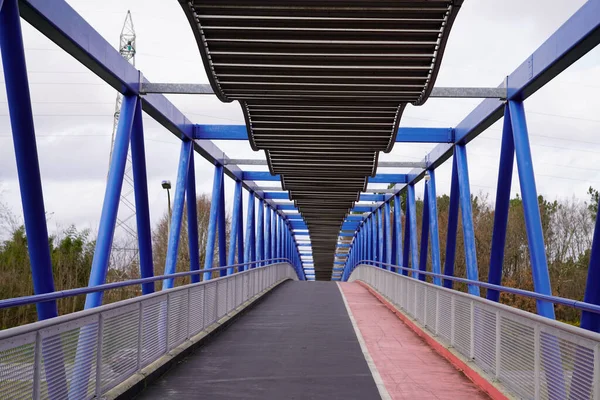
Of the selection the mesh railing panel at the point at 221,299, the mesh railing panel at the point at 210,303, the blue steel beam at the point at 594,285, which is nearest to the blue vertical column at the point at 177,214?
the mesh railing panel at the point at 221,299

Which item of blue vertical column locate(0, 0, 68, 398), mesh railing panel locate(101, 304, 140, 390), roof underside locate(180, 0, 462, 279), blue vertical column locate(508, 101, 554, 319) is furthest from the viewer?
blue vertical column locate(508, 101, 554, 319)

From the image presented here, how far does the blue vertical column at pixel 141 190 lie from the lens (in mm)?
11930

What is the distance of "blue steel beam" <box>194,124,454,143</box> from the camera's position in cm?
1686

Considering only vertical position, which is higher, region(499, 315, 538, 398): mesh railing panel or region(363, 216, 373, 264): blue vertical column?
region(363, 216, 373, 264): blue vertical column

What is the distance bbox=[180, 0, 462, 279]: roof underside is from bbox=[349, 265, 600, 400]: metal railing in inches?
125

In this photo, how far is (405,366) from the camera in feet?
30.6

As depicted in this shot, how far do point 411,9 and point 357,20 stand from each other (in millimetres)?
687

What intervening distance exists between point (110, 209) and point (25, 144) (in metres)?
3.42

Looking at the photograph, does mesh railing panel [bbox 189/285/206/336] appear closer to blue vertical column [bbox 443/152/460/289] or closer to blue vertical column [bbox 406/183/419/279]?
blue vertical column [bbox 443/152/460/289]

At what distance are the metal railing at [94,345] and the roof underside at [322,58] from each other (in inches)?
126

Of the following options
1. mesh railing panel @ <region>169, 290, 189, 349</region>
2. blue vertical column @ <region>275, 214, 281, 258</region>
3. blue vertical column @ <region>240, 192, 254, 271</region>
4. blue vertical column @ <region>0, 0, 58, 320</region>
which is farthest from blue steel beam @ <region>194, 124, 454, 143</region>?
blue vertical column @ <region>275, 214, 281, 258</region>

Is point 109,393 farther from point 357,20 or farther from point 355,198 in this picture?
point 355,198

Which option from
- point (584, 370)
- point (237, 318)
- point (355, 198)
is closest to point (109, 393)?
point (584, 370)

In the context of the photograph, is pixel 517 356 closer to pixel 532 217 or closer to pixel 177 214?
pixel 532 217
